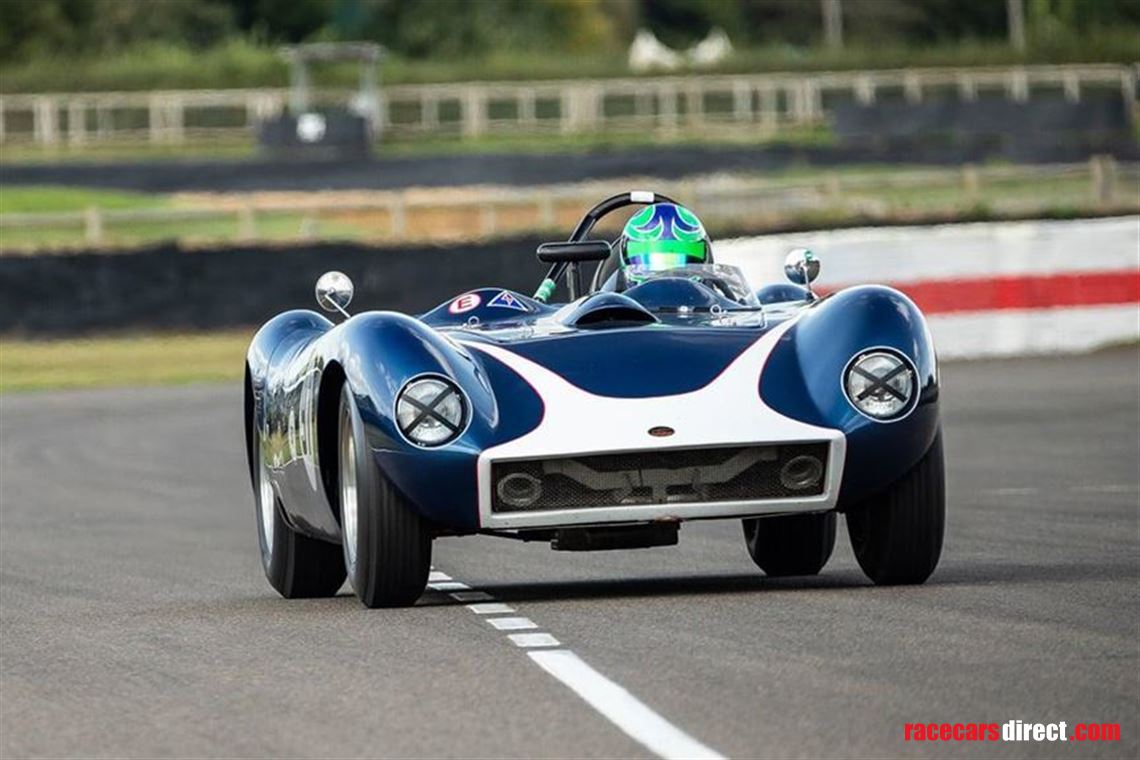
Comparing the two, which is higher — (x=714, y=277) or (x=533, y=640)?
(x=714, y=277)

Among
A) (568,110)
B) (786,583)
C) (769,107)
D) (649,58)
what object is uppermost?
(649,58)

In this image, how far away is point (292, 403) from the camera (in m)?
10.4

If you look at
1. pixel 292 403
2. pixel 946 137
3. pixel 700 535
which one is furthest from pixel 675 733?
pixel 946 137

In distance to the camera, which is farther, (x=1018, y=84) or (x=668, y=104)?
(x=668, y=104)

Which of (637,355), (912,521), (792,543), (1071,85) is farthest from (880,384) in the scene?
(1071,85)

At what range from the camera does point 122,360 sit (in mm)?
A: 33125

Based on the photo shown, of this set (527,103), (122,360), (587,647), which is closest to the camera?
(587,647)

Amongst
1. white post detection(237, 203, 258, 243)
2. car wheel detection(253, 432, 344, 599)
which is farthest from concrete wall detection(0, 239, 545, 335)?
car wheel detection(253, 432, 344, 599)

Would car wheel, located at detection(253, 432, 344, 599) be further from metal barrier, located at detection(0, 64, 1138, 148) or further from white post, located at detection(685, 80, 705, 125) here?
white post, located at detection(685, 80, 705, 125)

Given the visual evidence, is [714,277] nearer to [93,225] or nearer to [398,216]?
[93,225]

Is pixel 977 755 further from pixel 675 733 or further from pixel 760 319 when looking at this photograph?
pixel 760 319

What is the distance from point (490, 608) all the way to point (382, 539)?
48cm

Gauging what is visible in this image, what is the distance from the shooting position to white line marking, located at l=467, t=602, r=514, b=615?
9.28m

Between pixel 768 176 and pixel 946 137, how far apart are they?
29.6 feet
